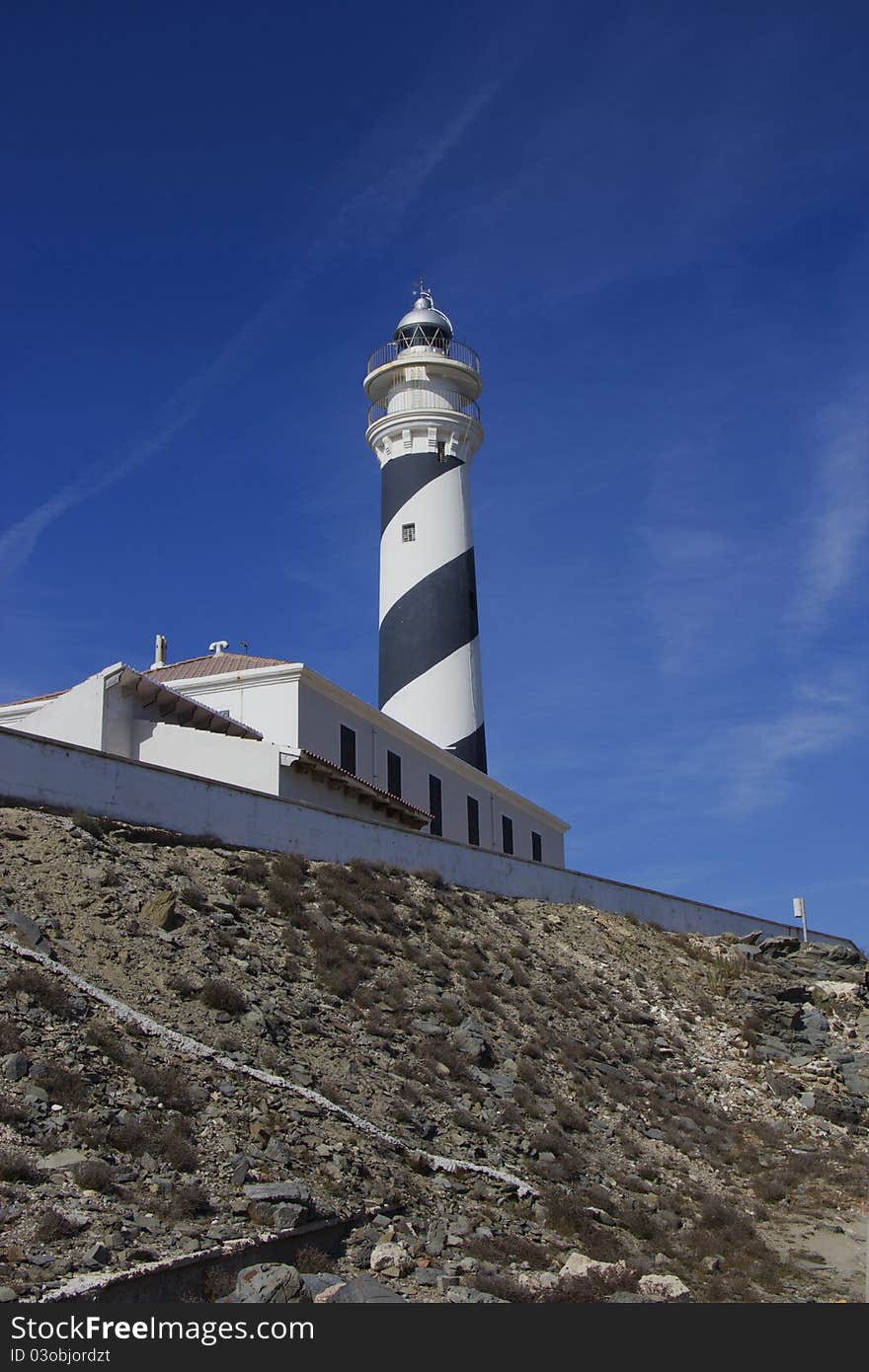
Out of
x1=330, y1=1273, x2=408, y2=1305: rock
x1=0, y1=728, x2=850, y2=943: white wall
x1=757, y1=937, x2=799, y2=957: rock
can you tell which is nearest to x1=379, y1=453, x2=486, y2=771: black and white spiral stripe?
x1=0, y1=728, x2=850, y2=943: white wall

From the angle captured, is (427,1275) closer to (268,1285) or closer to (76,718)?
(268,1285)

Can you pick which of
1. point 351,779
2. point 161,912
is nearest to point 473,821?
point 351,779

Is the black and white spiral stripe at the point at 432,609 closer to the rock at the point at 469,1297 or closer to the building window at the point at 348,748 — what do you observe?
the building window at the point at 348,748

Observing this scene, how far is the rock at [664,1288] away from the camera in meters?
12.3

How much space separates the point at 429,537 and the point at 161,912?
21700 mm

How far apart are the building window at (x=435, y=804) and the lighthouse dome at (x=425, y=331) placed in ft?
43.3

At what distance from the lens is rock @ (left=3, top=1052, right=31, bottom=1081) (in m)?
12.1

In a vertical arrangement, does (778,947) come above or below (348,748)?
below

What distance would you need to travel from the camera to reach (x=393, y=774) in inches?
1248

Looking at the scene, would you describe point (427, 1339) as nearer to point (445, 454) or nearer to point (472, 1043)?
point (472, 1043)

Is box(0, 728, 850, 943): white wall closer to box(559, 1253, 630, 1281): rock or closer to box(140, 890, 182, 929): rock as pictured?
box(140, 890, 182, 929): rock

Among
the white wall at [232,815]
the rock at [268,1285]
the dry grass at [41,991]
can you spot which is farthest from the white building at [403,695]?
the rock at [268,1285]

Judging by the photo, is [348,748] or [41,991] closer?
[41,991]

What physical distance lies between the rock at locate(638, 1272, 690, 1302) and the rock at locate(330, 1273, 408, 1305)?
9.06ft
